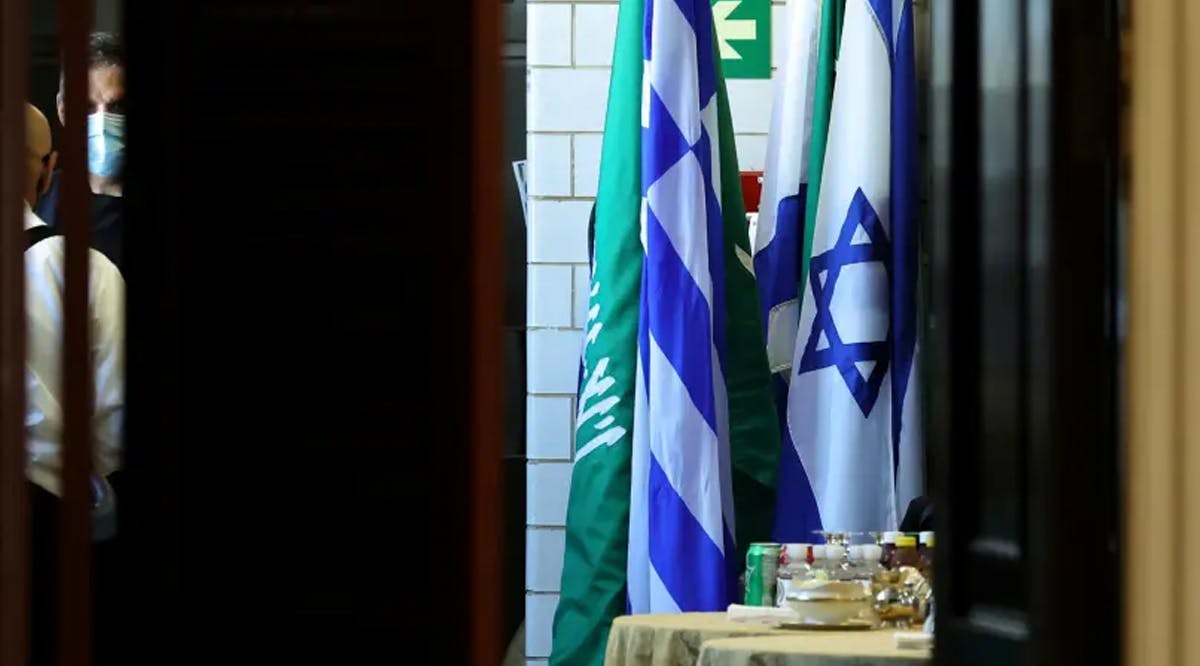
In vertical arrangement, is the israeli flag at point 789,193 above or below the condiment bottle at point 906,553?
above

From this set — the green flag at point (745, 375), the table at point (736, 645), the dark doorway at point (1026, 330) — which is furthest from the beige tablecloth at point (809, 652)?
the green flag at point (745, 375)

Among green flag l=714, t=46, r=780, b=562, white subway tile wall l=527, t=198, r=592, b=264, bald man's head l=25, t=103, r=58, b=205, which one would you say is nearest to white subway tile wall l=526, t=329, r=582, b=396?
white subway tile wall l=527, t=198, r=592, b=264

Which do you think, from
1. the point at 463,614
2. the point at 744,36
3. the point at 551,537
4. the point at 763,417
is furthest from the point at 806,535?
the point at 463,614

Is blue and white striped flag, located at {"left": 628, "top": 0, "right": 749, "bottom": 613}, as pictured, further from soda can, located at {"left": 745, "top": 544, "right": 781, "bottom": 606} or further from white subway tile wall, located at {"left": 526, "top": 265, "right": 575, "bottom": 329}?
soda can, located at {"left": 745, "top": 544, "right": 781, "bottom": 606}

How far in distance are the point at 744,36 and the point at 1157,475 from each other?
309cm

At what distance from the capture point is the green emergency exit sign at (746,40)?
4496 millimetres

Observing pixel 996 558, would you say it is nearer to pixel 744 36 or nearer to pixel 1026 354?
pixel 1026 354

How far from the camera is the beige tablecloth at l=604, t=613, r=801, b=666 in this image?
284cm

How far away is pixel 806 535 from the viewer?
3859 millimetres

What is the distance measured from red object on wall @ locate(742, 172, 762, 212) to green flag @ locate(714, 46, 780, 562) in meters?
0.32

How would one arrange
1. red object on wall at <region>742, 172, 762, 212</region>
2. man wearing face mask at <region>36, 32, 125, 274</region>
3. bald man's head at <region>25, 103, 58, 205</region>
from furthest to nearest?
red object on wall at <region>742, 172, 762, 212</region>
bald man's head at <region>25, 103, 58, 205</region>
man wearing face mask at <region>36, 32, 125, 274</region>

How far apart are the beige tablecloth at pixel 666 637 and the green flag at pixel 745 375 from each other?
1.03 m

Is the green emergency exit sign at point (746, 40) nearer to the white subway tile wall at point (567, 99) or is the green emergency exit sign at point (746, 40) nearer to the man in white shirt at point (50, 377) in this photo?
the white subway tile wall at point (567, 99)

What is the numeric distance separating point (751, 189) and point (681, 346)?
2.26 ft
